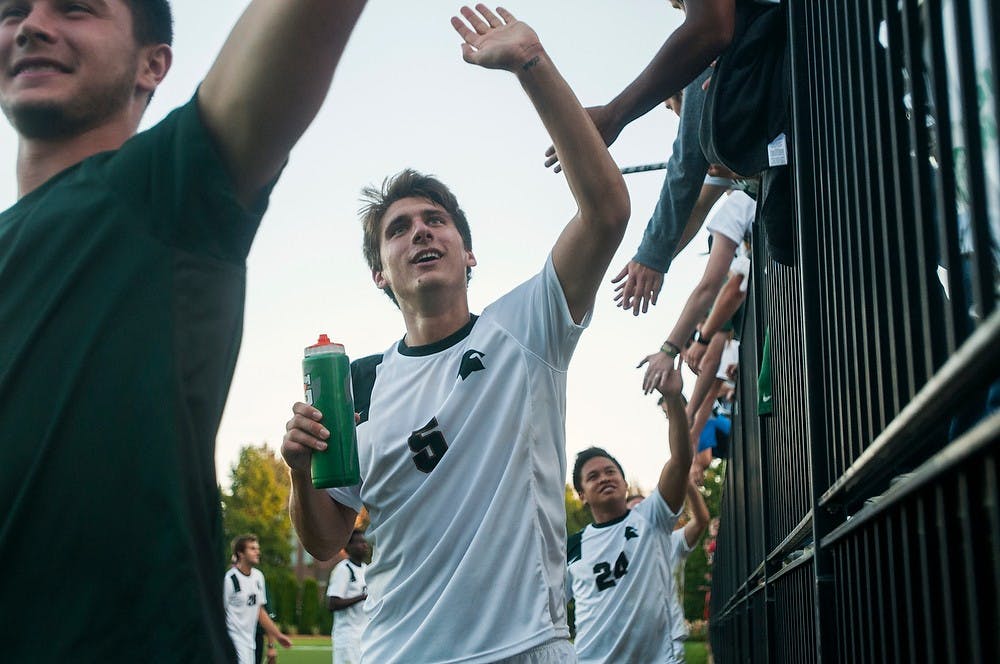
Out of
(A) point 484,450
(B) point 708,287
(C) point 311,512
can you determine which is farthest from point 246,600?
(A) point 484,450

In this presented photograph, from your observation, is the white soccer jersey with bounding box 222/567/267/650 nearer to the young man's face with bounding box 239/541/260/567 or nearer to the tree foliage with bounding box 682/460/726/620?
the young man's face with bounding box 239/541/260/567

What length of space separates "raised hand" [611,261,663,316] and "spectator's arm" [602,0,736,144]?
2.26ft

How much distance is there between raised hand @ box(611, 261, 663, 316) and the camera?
164 inches

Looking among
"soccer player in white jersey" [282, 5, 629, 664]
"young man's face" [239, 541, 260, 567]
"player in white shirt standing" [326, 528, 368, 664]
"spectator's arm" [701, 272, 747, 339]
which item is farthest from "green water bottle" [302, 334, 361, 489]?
"young man's face" [239, 541, 260, 567]

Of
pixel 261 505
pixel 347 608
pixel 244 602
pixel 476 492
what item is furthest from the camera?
pixel 261 505

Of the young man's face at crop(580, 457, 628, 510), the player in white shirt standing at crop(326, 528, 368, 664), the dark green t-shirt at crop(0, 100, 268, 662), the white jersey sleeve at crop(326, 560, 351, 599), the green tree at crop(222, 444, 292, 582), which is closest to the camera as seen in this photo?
the dark green t-shirt at crop(0, 100, 268, 662)

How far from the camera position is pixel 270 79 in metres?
1.69

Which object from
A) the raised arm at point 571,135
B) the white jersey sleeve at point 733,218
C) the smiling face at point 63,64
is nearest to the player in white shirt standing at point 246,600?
the white jersey sleeve at point 733,218

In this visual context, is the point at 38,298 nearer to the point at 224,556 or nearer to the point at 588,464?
the point at 224,556

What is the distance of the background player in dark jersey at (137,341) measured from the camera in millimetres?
1592

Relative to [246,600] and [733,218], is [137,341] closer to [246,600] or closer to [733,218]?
[733,218]

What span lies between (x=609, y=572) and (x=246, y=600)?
896cm

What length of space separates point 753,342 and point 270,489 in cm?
7088

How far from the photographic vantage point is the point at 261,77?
169 cm
